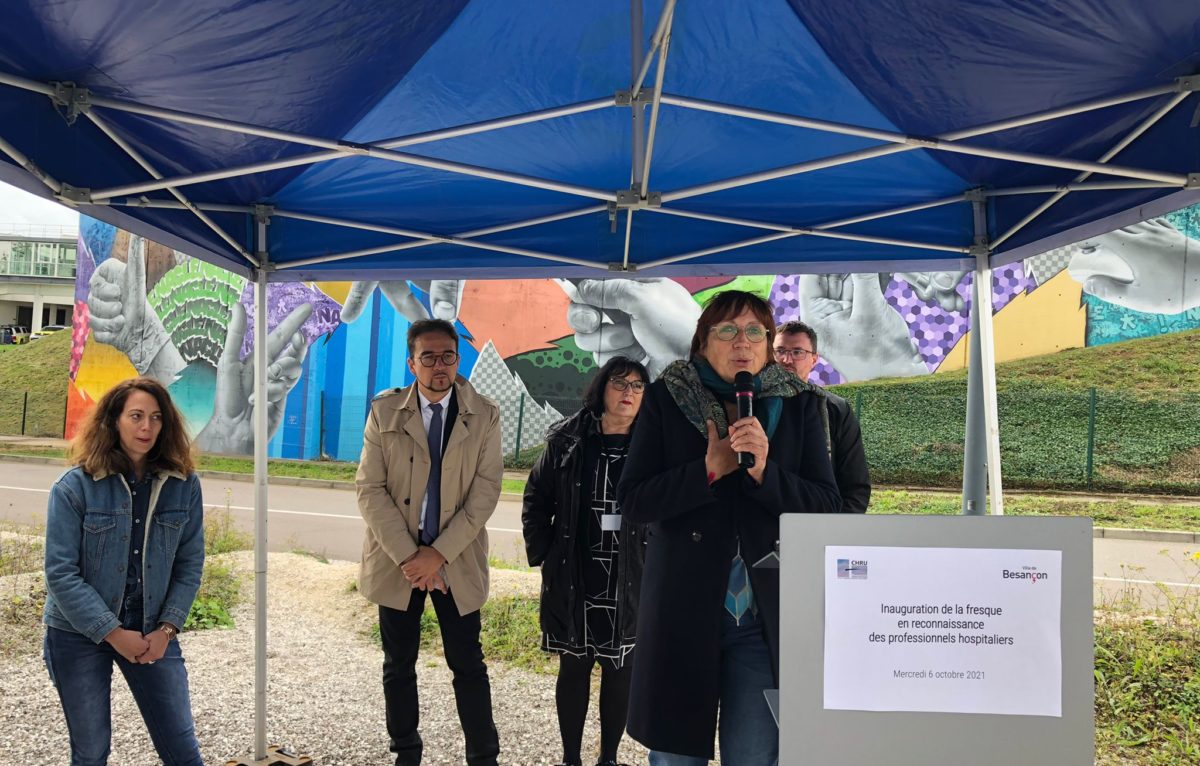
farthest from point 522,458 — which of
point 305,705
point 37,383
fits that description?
point 37,383

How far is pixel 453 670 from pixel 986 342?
9.22 ft

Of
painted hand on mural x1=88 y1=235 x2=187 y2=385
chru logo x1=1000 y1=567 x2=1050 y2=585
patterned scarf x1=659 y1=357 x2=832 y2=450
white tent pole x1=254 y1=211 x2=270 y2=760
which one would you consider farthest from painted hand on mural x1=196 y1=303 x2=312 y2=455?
chru logo x1=1000 y1=567 x2=1050 y2=585

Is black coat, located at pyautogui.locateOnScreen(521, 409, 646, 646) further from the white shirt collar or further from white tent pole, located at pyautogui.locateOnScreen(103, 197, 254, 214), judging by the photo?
white tent pole, located at pyautogui.locateOnScreen(103, 197, 254, 214)

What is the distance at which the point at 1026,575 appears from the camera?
153 centimetres

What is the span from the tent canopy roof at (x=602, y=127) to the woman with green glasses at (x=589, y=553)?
84cm

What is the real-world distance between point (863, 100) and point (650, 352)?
51.5 feet

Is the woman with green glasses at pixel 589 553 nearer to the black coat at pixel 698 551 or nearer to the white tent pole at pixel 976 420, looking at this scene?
the black coat at pixel 698 551

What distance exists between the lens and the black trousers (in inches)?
139

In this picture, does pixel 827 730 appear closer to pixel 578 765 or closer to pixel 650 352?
pixel 578 765

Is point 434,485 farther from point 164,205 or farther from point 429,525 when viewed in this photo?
point 164,205

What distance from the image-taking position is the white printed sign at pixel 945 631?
1507 millimetres

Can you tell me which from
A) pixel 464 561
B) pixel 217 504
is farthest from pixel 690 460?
pixel 217 504

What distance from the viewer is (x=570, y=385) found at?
18.7 metres

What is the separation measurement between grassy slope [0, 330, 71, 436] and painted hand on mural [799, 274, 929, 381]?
23.0 m
